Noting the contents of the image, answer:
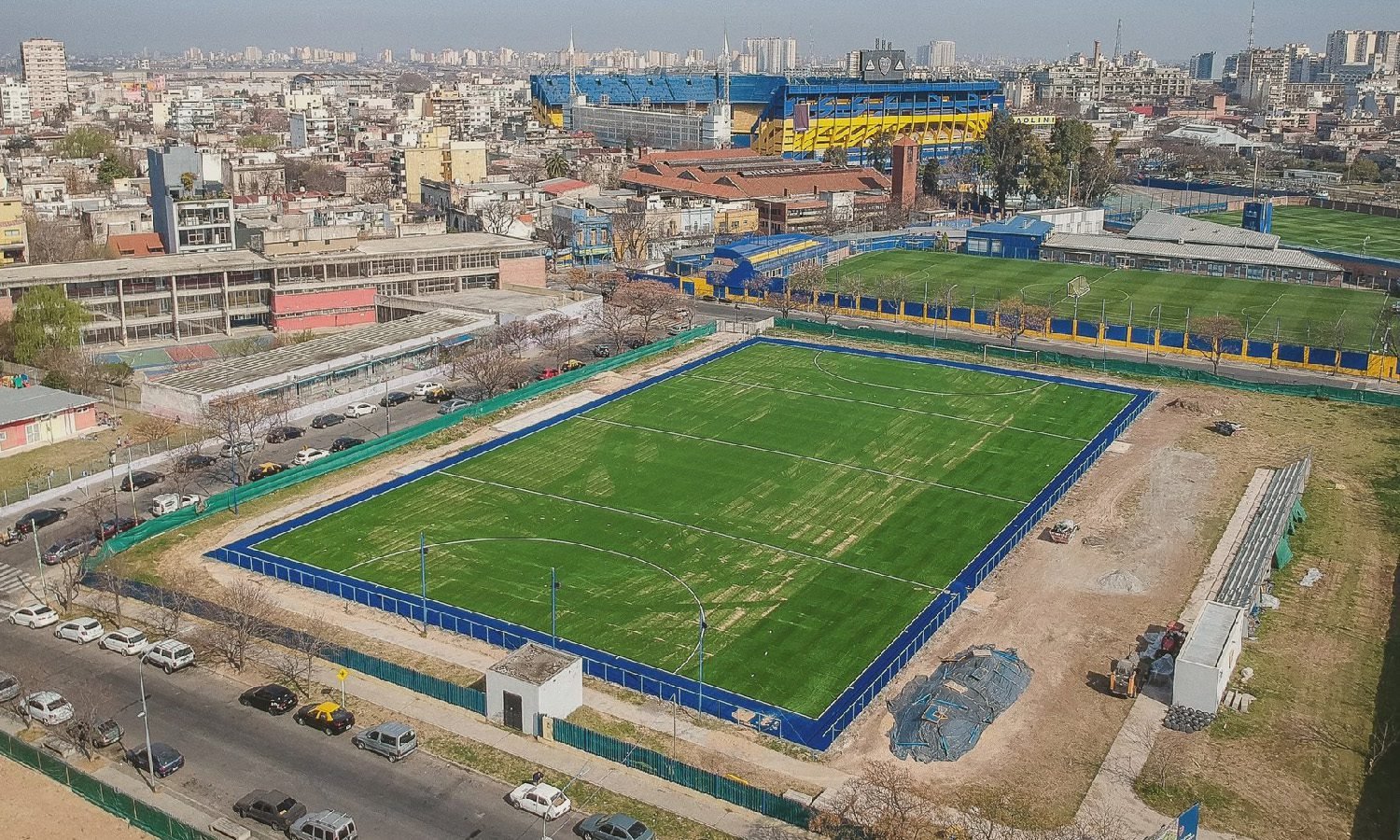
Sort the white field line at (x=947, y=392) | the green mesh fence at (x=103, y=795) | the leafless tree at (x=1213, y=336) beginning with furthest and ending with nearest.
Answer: the leafless tree at (x=1213, y=336) < the white field line at (x=947, y=392) < the green mesh fence at (x=103, y=795)

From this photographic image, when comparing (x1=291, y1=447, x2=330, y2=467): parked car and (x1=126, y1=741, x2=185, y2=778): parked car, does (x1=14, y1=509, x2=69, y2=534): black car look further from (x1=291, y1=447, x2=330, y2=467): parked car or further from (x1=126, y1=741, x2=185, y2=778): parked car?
(x1=126, y1=741, x2=185, y2=778): parked car

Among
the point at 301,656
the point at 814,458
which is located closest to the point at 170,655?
the point at 301,656

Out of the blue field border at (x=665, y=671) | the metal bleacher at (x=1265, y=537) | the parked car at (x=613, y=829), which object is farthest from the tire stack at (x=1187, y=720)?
the parked car at (x=613, y=829)

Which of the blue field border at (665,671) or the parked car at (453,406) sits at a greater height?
the parked car at (453,406)

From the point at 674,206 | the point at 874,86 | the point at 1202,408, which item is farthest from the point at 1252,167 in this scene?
the point at 1202,408

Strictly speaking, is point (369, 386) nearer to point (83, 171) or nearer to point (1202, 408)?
point (1202, 408)

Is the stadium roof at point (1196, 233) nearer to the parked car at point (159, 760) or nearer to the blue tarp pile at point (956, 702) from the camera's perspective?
the blue tarp pile at point (956, 702)
